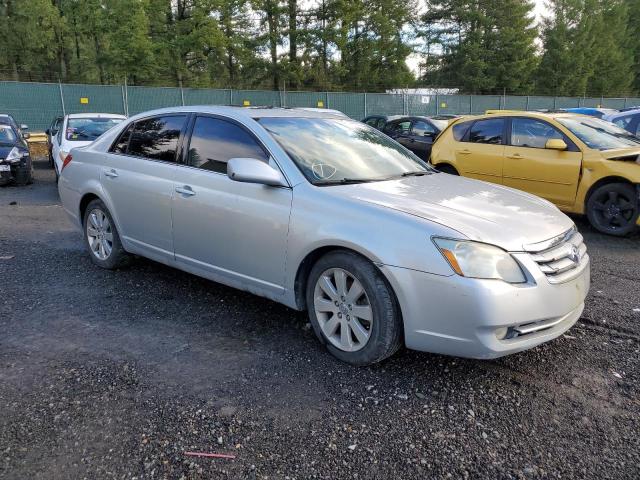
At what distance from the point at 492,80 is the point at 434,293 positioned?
43.6 m

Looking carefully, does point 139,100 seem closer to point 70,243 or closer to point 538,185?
point 70,243

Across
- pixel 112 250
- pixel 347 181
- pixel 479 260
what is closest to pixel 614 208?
pixel 347 181

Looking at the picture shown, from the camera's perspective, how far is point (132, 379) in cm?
319

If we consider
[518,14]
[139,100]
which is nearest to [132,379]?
[139,100]

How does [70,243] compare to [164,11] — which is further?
[164,11]

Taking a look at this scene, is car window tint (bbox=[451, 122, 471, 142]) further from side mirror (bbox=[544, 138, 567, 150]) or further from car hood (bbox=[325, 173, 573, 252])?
car hood (bbox=[325, 173, 573, 252])

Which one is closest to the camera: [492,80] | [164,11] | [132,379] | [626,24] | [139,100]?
[132,379]

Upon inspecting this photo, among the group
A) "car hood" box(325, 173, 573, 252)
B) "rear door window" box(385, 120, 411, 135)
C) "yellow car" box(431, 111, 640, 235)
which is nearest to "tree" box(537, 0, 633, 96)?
"rear door window" box(385, 120, 411, 135)

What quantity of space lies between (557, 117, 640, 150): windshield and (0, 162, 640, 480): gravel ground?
3.64m

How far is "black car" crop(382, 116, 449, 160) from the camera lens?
12.6 meters

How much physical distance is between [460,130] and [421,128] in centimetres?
432

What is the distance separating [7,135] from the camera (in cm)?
1190

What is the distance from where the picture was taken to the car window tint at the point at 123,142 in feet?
16.5

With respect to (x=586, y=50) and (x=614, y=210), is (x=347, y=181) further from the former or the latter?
(x=586, y=50)
